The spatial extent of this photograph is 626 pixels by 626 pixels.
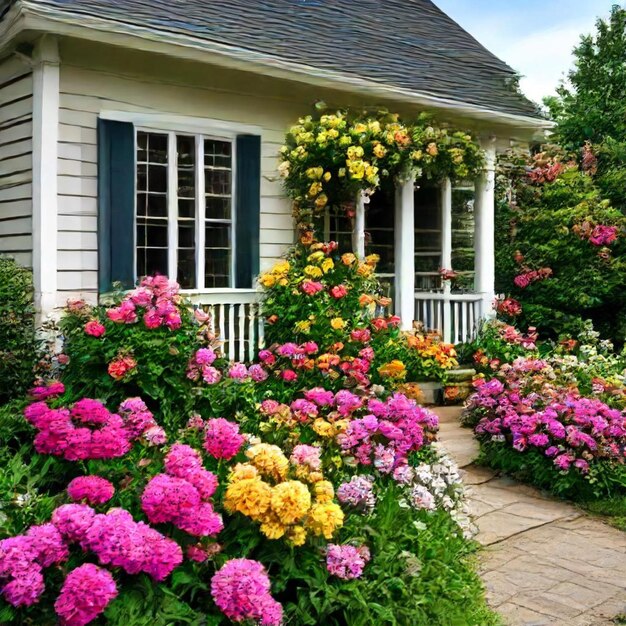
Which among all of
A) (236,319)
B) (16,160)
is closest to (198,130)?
(16,160)

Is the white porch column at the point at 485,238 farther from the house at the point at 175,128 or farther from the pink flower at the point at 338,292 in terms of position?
the pink flower at the point at 338,292

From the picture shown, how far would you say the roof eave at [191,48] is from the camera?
5.77 m

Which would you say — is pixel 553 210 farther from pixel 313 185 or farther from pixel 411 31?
pixel 313 185

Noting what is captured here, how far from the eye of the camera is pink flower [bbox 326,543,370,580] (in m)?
3.15

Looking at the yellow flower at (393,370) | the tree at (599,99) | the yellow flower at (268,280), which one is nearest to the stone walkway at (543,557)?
the yellow flower at (393,370)

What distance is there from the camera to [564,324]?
31.2 ft

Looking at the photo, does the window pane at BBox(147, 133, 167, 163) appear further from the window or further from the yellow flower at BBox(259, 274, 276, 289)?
the yellow flower at BBox(259, 274, 276, 289)

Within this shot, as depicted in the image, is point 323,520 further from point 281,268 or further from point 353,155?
point 353,155

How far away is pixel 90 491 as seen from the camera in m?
3.16

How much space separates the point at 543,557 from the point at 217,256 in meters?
4.20

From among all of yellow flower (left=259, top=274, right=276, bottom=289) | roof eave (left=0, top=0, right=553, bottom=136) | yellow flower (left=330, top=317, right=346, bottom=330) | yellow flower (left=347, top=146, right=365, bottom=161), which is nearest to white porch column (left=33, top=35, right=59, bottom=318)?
roof eave (left=0, top=0, right=553, bottom=136)

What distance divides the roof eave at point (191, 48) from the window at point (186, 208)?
80 centimetres

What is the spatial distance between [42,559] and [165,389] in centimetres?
256

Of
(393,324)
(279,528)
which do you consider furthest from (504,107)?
(279,528)
